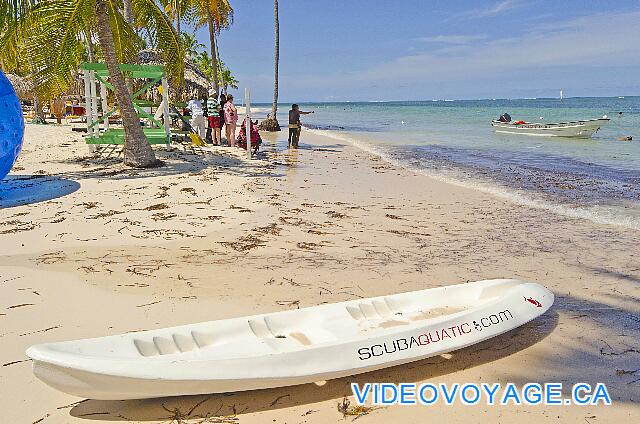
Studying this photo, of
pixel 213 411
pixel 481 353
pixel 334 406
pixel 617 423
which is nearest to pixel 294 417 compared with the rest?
pixel 334 406

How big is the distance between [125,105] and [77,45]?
166cm

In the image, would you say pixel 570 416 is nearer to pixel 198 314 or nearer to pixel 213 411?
pixel 213 411

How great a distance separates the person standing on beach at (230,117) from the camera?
16447 mm

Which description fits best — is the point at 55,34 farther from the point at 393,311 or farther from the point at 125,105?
the point at 393,311

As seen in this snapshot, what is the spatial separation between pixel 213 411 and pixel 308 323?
1021mm

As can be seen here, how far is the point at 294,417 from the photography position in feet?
9.59

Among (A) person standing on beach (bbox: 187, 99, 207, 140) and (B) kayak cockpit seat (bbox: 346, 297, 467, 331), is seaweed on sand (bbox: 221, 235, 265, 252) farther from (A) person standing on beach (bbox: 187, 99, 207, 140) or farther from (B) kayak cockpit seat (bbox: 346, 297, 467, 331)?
(A) person standing on beach (bbox: 187, 99, 207, 140)

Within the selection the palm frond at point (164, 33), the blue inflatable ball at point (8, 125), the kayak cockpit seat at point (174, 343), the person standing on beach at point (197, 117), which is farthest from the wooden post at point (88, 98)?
the kayak cockpit seat at point (174, 343)

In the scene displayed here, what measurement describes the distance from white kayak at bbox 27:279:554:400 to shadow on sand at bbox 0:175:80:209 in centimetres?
668

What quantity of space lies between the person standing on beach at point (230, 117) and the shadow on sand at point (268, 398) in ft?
45.8

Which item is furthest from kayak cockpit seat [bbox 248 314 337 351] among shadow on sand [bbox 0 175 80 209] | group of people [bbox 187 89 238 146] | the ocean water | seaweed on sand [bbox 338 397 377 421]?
group of people [bbox 187 89 238 146]

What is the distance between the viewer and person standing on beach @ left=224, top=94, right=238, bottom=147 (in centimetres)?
1645

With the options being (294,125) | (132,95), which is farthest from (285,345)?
(294,125)

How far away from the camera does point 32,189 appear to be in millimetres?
9500
